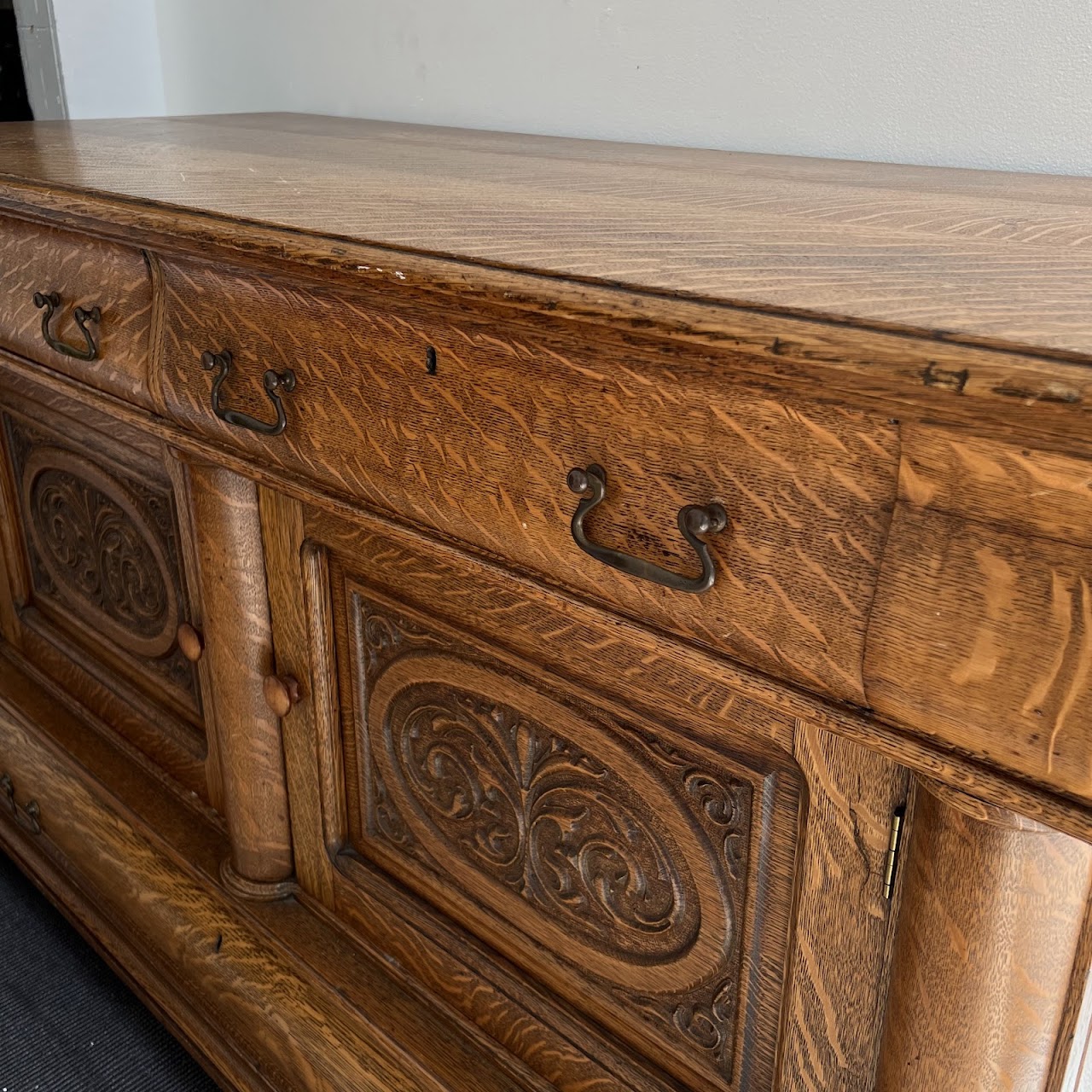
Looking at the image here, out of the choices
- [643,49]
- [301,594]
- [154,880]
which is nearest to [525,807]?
[301,594]

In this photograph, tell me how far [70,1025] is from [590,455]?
3.01 ft

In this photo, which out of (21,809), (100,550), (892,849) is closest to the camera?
(892,849)

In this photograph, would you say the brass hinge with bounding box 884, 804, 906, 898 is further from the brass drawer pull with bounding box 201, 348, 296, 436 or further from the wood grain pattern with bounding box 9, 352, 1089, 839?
the brass drawer pull with bounding box 201, 348, 296, 436

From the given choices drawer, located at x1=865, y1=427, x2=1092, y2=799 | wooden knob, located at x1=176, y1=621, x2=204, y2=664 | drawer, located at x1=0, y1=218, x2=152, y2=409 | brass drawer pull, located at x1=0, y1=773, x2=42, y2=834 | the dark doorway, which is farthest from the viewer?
the dark doorway

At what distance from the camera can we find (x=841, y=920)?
0.52 m

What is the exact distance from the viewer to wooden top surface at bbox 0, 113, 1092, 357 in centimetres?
42

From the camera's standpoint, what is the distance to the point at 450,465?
57 centimetres

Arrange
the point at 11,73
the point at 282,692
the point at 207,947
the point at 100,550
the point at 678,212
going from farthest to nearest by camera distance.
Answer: the point at 11,73 → the point at 100,550 → the point at 207,947 → the point at 282,692 → the point at 678,212

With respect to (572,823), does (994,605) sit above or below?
above

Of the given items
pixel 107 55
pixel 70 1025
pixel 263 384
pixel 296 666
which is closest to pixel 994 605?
pixel 263 384

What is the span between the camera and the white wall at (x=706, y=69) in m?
0.81

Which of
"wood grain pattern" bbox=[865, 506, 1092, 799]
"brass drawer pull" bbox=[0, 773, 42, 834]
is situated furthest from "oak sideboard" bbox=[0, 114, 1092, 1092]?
"brass drawer pull" bbox=[0, 773, 42, 834]

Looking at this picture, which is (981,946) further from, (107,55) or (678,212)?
(107,55)

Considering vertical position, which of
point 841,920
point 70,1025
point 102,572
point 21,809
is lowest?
point 70,1025
